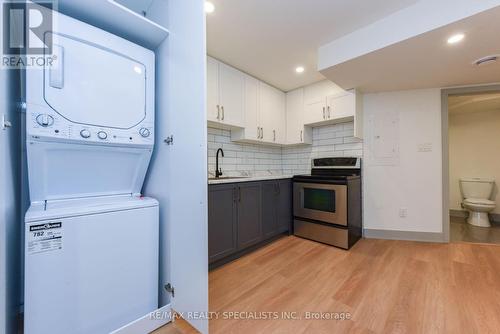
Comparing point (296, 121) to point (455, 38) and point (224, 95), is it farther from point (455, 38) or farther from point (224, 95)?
point (455, 38)

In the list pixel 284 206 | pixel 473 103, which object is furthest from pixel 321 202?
pixel 473 103

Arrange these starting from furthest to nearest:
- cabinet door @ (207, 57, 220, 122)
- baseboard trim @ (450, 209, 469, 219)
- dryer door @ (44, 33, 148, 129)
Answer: baseboard trim @ (450, 209, 469, 219), cabinet door @ (207, 57, 220, 122), dryer door @ (44, 33, 148, 129)

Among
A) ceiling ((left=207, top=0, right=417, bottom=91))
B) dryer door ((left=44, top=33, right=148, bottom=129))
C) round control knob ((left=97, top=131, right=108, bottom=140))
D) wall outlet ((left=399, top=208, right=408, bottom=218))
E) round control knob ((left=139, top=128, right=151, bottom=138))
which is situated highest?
ceiling ((left=207, top=0, right=417, bottom=91))

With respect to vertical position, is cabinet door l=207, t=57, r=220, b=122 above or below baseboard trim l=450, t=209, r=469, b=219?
above

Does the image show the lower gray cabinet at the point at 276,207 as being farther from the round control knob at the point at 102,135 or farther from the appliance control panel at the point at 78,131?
the round control knob at the point at 102,135

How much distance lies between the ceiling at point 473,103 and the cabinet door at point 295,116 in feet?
7.00

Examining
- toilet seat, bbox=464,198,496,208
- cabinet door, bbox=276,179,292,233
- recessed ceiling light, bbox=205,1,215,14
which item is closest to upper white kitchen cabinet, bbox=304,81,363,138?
cabinet door, bbox=276,179,292,233

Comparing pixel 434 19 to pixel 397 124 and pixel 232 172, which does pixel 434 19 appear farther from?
pixel 232 172

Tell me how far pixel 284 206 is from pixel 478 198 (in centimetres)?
333

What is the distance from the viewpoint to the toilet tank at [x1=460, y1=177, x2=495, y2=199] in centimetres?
335

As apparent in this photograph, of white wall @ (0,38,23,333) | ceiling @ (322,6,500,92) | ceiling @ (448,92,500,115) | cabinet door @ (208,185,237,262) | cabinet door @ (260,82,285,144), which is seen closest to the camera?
white wall @ (0,38,23,333)

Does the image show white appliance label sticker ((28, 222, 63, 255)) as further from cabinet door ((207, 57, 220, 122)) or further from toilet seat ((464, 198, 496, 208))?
toilet seat ((464, 198, 496, 208))

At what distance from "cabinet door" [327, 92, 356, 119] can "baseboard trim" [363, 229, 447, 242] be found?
1.59 m

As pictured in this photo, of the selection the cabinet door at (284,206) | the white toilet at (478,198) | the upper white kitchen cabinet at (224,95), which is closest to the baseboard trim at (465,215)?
the white toilet at (478,198)
